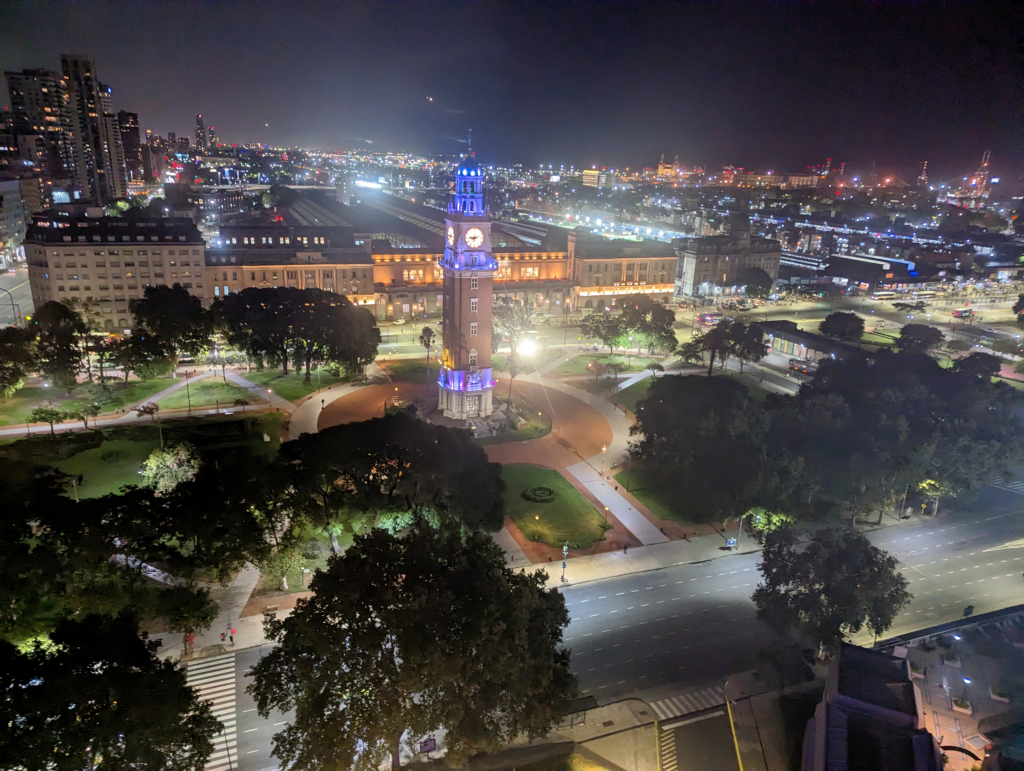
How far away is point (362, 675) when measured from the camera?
29297mm

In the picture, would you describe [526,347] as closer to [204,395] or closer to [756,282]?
[204,395]

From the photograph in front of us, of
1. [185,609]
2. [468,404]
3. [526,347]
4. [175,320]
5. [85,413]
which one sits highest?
[175,320]

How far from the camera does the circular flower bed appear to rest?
61.9 meters

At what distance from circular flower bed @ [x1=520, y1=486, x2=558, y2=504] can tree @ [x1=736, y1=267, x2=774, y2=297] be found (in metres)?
112

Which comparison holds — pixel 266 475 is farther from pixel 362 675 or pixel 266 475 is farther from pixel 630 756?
pixel 630 756

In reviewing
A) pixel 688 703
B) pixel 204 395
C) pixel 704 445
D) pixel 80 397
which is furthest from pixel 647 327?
pixel 80 397

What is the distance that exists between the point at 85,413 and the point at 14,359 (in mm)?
13564

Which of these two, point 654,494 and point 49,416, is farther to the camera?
point 49,416

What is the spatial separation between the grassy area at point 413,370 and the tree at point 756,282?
91309 mm

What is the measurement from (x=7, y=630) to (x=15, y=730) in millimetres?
13356

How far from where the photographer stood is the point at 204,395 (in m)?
85.6

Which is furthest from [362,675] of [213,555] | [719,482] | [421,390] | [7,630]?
[421,390]

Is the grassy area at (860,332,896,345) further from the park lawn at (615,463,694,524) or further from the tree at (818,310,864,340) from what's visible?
the park lawn at (615,463,694,524)

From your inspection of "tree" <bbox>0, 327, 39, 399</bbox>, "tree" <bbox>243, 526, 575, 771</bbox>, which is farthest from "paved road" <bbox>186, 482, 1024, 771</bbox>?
"tree" <bbox>0, 327, 39, 399</bbox>
